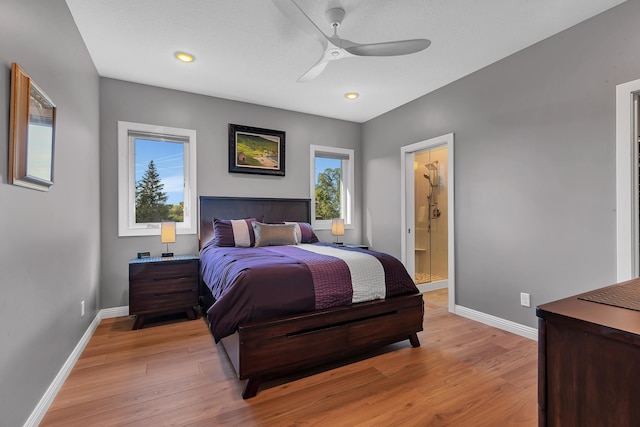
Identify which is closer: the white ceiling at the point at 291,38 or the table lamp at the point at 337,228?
the white ceiling at the point at 291,38

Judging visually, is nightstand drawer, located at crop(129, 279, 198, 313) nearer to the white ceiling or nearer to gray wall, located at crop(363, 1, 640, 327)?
the white ceiling

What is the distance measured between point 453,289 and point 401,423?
2.13 metres

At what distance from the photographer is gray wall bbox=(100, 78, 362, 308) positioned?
335 centimetres

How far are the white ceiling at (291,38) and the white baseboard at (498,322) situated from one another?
258 cm

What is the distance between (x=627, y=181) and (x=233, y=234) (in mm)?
3521

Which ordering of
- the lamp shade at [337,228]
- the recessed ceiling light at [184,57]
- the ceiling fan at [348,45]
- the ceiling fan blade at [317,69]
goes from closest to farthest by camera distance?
the ceiling fan at [348,45]
the ceiling fan blade at [317,69]
the recessed ceiling light at [184,57]
the lamp shade at [337,228]

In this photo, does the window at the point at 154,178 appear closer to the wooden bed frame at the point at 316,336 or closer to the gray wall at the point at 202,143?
the gray wall at the point at 202,143

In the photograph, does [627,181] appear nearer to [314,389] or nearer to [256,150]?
[314,389]

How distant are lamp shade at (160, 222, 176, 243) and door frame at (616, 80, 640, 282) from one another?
3995 millimetres

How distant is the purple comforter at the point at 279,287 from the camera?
1911 mm

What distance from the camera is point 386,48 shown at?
2.23 meters

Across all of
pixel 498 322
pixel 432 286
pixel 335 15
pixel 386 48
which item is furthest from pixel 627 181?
pixel 432 286

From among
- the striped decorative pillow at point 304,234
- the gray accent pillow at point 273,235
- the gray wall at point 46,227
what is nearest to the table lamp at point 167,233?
the gray wall at point 46,227

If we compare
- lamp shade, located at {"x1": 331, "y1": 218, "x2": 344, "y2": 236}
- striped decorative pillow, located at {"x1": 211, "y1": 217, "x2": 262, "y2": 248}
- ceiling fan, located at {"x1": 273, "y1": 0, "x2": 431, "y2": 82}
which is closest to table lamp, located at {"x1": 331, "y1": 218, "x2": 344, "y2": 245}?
lamp shade, located at {"x1": 331, "y1": 218, "x2": 344, "y2": 236}
